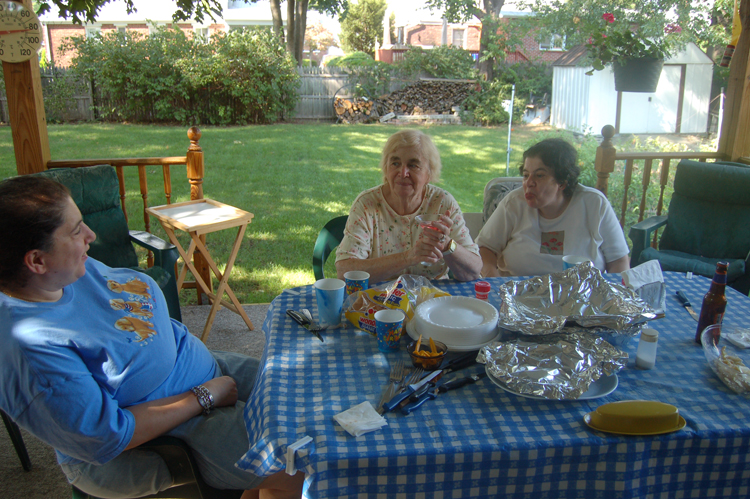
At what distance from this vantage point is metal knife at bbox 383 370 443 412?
1018mm

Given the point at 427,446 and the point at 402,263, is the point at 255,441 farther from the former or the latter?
the point at 402,263

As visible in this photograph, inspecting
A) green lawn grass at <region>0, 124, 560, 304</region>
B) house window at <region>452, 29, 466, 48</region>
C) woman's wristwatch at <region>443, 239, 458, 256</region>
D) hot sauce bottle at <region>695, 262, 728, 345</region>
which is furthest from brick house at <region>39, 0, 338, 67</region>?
hot sauce bottle at <region>695, 262, 728, 345</region>

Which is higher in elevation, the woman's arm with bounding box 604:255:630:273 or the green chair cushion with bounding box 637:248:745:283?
the woman's arm with bounding box 604:255:630:273

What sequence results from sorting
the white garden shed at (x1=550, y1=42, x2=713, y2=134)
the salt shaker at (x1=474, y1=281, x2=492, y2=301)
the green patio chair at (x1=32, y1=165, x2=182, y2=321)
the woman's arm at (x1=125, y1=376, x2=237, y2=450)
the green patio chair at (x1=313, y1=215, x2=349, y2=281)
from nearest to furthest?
the woman's arm at (x1=125, y1=376, x2=237, y2=450) → the salt shaker at (x1=474, y1=281, x2=492, y2=301) → the green patio chair at (x1=313, y1=215, x2=349, y2=281) → the green patio chair at (x1=32, y1=165, x2=182, y2=321) → the white garden shed at (x1=550, y1=42, x2=713, y2=134)

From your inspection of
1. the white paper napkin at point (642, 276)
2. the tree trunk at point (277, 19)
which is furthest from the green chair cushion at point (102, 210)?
the tree trunk at point (277, 19)

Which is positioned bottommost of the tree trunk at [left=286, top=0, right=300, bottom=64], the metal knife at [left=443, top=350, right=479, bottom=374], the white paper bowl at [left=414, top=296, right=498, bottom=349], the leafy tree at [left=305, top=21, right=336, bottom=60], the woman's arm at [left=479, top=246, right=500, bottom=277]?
the woman's arm at [left=479, top=246, right=500, bottom=277]

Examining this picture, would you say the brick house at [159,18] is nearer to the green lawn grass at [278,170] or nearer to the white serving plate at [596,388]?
the green lawn grass at [278,170]

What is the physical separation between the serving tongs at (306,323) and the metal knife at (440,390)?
0.37m

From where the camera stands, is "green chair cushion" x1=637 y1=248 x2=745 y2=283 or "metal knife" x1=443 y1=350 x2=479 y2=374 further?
"green chair cushion" x1=637 y1=248 x2=745 y2=283

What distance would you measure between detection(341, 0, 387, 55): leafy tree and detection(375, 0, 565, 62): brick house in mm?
2226

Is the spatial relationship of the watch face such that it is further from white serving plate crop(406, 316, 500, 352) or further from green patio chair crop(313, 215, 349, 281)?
white serving plate crop(406, 316, 500, 352)

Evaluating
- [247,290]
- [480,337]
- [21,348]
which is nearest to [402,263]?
[480,337]

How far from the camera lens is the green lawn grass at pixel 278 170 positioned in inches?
164

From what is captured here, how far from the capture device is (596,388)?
42.8 inches
